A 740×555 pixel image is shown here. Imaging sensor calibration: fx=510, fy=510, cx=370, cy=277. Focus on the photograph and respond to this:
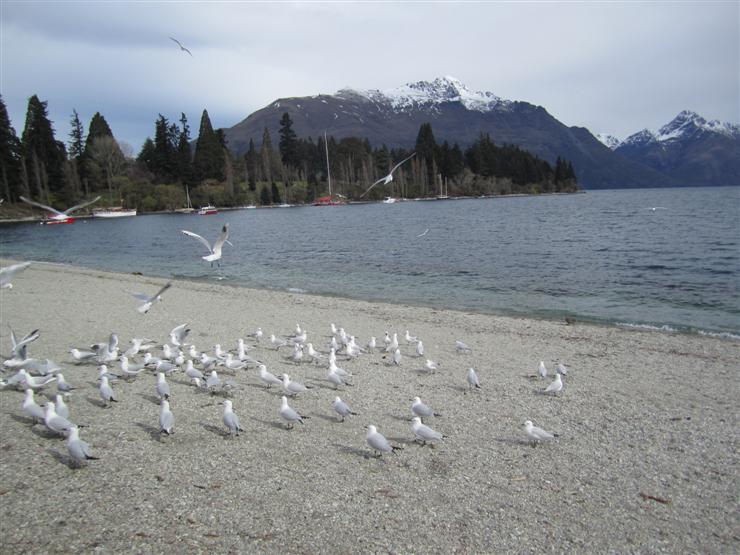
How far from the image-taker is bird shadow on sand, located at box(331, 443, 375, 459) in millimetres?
6402

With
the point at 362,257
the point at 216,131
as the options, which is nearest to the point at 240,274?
the point at 362,257

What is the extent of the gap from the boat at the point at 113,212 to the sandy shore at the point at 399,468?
10107 centimetres

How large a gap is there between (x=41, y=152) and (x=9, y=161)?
6.41 m

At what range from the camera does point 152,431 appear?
6.86m

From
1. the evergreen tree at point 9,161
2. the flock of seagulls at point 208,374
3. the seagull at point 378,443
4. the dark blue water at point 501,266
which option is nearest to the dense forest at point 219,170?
the evergreen tree at point 9,161

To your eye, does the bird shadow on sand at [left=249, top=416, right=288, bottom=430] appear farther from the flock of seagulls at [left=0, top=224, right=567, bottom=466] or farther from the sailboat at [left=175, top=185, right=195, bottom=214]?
the sailboat at [left=175, top=185, right=195, bottom=214]

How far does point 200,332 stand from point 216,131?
122668 mm

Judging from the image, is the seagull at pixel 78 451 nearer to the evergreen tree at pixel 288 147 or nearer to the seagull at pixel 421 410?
the seagull at pixel 421 410

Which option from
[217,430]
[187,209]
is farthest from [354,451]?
[187,209]

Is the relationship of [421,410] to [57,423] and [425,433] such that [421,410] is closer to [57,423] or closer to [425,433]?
[425,433]

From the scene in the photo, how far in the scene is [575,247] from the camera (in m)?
36.5

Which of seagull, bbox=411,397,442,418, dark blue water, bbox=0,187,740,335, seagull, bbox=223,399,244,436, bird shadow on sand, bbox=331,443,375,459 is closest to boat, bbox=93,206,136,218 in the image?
dark blue water, bbox=0,187,740,335

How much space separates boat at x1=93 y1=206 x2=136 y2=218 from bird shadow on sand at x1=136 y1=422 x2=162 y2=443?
105 metres

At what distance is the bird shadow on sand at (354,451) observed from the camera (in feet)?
21.0
